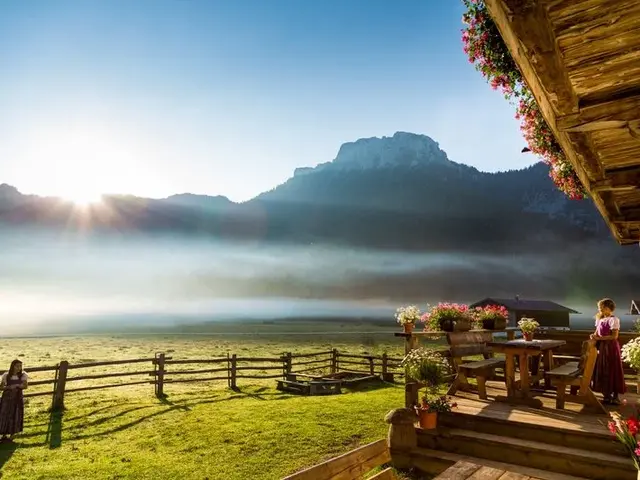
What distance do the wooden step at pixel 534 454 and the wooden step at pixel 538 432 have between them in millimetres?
84

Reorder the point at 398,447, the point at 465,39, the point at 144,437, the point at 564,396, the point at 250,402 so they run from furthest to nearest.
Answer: the point at 250,402 < the point at 144,437 < the point at 564,396 < the point at 398,447 < the point at 465,39

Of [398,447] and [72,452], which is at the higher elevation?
[398,447]

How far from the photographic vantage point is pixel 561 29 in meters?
2.05

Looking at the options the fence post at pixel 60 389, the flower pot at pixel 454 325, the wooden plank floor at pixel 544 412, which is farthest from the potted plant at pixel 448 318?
the fence post at pixel 60 389

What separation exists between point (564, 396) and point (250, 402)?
34.2 feet

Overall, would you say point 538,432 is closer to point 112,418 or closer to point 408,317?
point 408,317

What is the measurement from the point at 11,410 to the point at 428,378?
33.9 ft

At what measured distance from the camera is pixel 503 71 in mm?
4270

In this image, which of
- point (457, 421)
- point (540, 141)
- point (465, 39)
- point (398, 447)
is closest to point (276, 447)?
point (398, 447)

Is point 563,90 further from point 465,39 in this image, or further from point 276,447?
point 276,447

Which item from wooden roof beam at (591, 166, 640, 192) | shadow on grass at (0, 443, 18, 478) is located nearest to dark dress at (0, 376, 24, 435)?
shadow on grass at (0, 443, 18, 478)

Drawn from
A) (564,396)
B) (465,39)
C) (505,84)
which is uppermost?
(465,39)

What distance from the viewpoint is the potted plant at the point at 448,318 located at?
30.0 feet

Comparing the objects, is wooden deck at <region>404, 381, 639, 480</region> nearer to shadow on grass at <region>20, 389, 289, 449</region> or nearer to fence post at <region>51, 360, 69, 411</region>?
shadow on grass at <region>20, 389, 289, 449</region>
